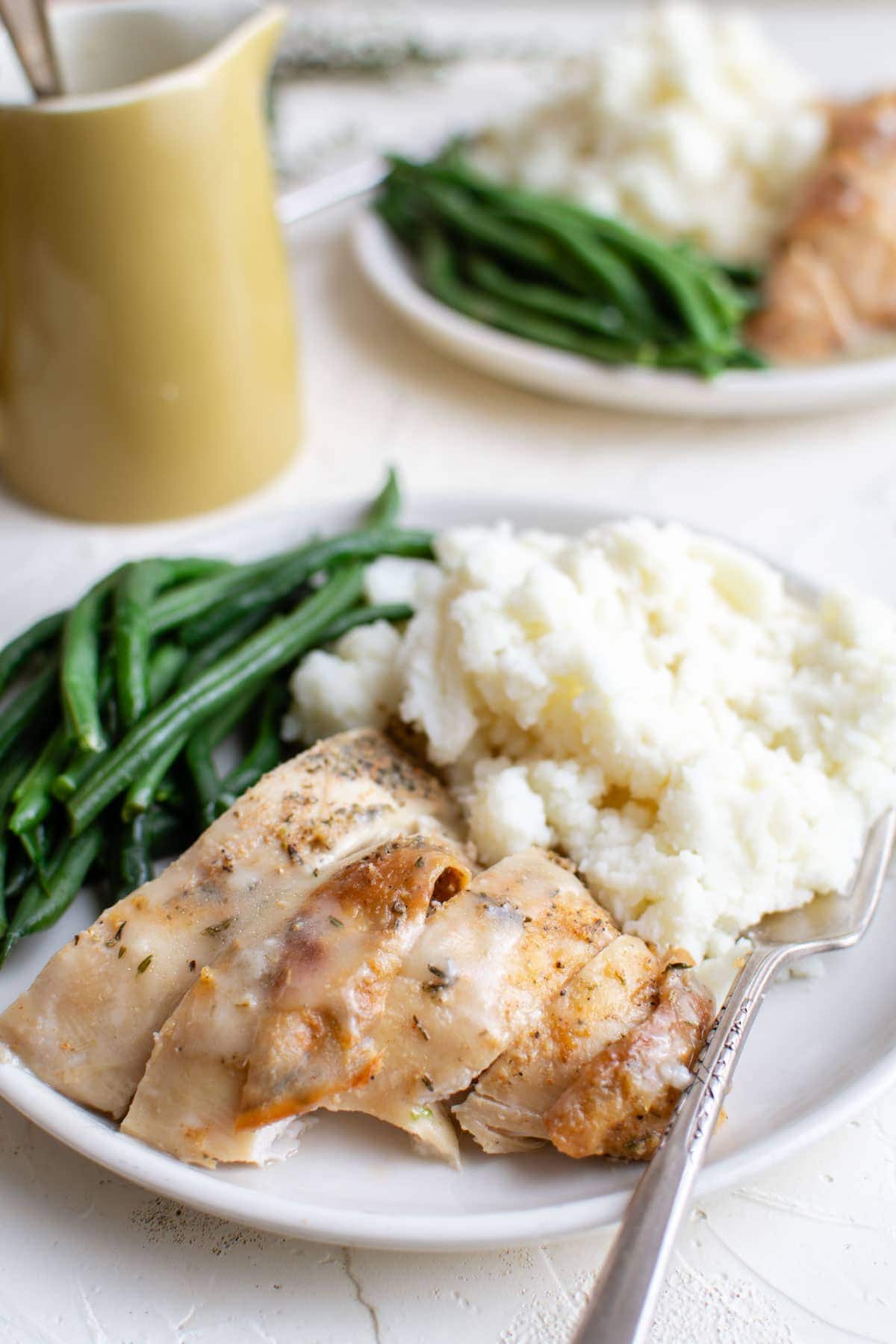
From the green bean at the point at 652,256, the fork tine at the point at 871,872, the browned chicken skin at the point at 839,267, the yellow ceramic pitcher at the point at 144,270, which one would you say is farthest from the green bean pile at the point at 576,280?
the fork tine at the point at 871,872

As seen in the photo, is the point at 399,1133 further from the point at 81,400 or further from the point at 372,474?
the point at 372,474

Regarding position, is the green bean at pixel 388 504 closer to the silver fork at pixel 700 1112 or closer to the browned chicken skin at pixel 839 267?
A: the silver fork at pixel 700 1112

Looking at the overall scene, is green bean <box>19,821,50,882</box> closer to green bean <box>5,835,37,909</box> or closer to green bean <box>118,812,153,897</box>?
green bean <box>5,835,37,909</box>

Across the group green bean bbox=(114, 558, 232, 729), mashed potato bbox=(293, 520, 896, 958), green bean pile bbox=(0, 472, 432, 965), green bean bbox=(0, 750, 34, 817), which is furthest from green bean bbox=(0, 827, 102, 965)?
mashed potato bbox=(293, 520, 896, 958)

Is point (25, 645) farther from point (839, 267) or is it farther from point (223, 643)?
point (839, 267)

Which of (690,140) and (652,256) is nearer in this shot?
(652,256)

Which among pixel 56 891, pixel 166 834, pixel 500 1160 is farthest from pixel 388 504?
pixel 500 1160
